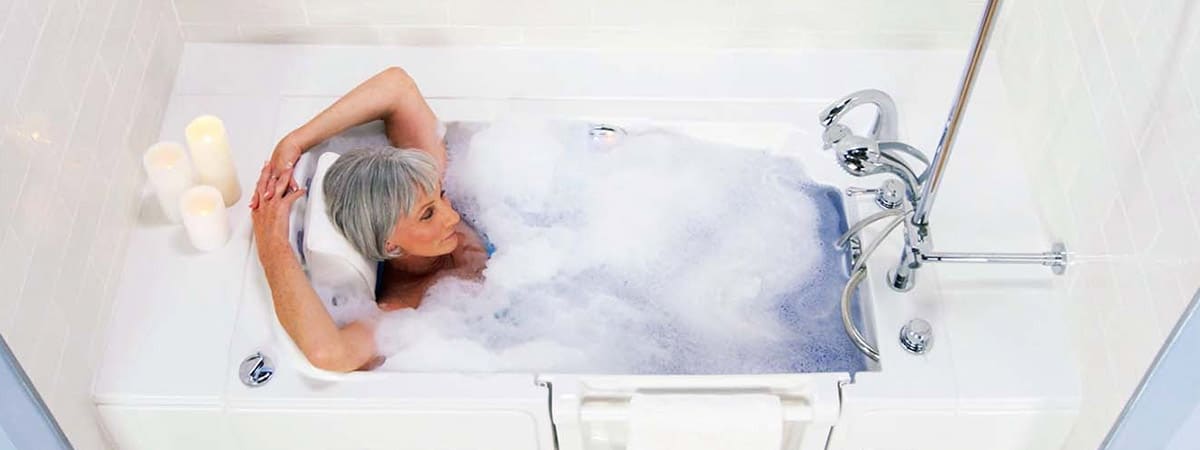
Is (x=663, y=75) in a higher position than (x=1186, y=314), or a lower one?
lower

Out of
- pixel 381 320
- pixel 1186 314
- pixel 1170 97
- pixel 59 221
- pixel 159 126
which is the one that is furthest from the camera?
pixel 159 126

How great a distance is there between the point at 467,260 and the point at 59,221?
2.42ft

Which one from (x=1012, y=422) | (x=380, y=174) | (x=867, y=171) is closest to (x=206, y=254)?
(x=380, y=174)

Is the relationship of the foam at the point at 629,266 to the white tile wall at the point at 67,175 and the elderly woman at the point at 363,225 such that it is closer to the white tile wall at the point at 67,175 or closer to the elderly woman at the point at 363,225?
the elderly woman at the point at 363,225

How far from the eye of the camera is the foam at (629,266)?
2428mm

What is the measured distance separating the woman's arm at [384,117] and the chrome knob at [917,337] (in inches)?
37.2

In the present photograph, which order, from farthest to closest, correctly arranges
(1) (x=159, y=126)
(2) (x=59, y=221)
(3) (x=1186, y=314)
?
(1) (x=159, y=126) → (2) (x=59, y=221) → (3) (x=1186, y=314)

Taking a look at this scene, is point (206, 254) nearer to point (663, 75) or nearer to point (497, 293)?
point (497, 293)

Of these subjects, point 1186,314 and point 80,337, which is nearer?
point 1186,314

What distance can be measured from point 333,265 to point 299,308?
4.7 inches

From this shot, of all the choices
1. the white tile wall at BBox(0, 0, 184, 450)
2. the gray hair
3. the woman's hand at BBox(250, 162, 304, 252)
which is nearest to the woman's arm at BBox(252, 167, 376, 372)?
the woman's hand at BBox(250, 162, 304, 252)

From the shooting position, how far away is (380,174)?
→ 2.29 metres

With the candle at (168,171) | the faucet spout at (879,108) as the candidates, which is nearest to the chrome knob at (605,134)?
the faucet spout at (879,108)

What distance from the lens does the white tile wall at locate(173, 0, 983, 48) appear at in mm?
2740
